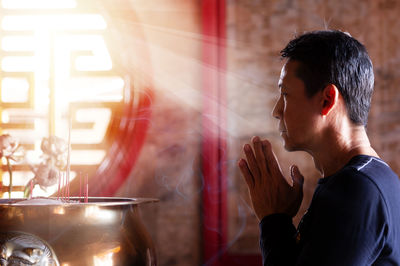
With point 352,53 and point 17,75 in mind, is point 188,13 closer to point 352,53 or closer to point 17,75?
point 17,75

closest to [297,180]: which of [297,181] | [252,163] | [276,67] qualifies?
[297,181]

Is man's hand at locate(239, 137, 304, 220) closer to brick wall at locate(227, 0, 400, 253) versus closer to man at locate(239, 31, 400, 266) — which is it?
man at locate(239, 31, 400, 266)

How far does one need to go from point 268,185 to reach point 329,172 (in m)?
0.13

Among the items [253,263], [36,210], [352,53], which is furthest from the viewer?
[253,263]

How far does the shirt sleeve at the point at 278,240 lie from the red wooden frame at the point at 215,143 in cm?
135

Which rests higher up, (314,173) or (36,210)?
(36,210)

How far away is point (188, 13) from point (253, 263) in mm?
1277

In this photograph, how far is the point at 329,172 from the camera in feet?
3.24

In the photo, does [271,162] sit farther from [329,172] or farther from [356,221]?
[356,221]

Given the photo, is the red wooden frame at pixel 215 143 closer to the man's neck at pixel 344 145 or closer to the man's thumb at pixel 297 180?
the man's thumb at pixel 297 180

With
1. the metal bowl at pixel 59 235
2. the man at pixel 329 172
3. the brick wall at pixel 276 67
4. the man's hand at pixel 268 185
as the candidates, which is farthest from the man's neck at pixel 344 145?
the brick wall at pixel 276 67

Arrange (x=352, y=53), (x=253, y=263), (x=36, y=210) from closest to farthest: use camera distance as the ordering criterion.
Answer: (x=352, y=53) → (x=36, y=210) → (x=253, y=263)

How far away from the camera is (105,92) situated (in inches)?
92.8

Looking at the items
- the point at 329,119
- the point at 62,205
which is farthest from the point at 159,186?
the point at 329,119
